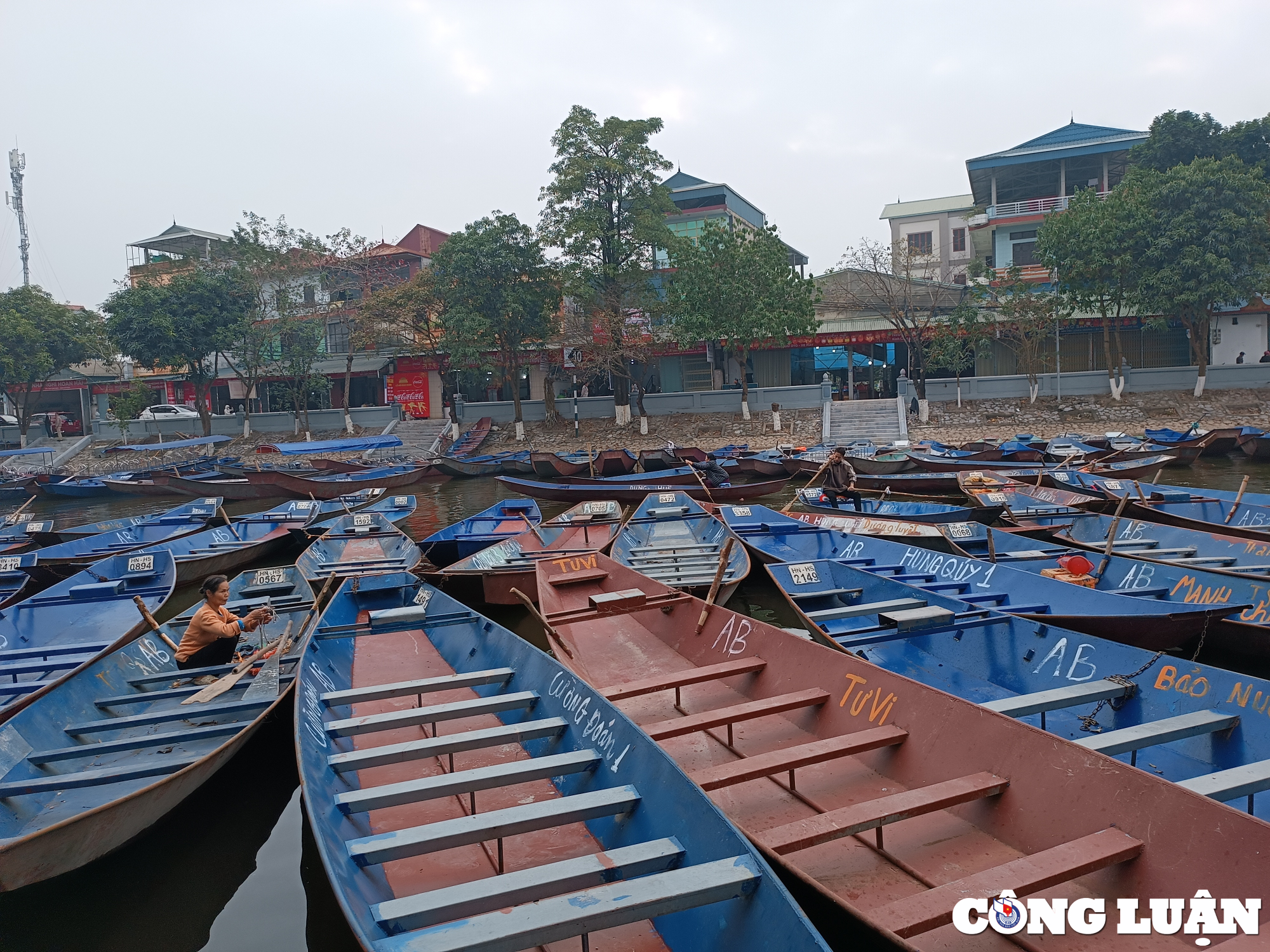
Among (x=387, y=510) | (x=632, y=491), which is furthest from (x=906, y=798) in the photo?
(x=387, y=510)

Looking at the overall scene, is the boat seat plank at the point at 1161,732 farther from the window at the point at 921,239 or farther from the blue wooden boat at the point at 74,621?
the window at the point at 921,239

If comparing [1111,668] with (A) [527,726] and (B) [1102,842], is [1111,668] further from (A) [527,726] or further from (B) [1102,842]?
(A) [527,726]

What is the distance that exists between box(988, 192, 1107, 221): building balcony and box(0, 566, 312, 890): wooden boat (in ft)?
112

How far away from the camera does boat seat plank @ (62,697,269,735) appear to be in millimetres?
6090

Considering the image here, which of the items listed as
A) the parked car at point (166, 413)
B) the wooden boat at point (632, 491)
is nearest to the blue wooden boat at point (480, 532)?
the wooden boat at point (632, 491)

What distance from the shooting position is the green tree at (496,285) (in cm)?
2956

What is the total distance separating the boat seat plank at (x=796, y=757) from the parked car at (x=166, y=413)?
39.7m

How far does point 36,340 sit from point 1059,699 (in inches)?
1624

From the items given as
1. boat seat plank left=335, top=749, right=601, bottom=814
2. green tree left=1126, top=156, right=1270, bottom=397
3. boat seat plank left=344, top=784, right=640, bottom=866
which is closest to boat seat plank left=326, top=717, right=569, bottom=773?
boat seat plank left=335, top=749, right=601, bottom=814

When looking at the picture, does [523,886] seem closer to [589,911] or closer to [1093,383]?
[589,911]

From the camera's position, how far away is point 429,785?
450 centimetres

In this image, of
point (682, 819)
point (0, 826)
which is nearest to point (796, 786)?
point (682, 819)

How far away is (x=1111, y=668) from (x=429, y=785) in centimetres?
488

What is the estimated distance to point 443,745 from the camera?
5070 mm
